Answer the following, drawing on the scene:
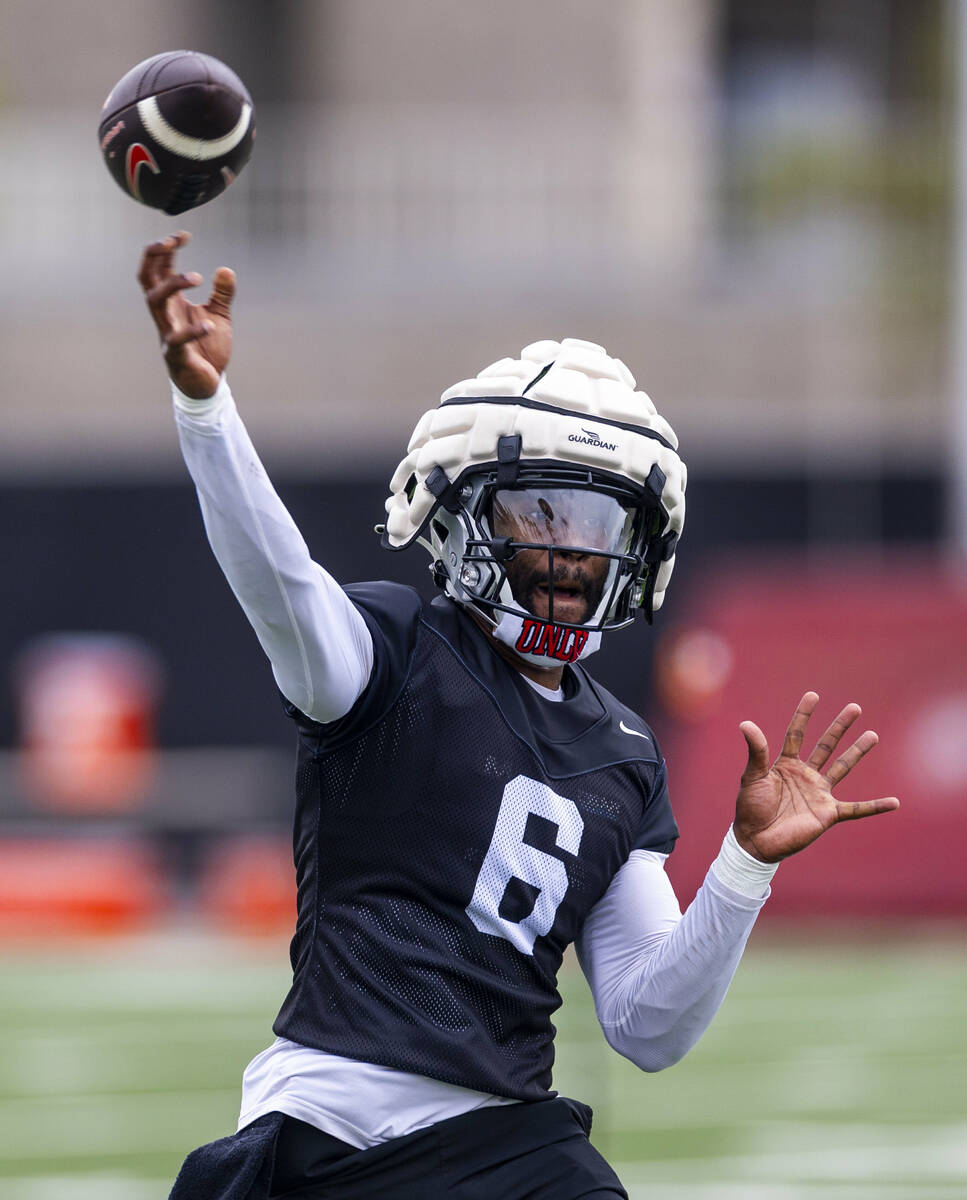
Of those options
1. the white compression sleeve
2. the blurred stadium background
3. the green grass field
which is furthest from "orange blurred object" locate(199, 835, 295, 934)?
the white compression sleeve

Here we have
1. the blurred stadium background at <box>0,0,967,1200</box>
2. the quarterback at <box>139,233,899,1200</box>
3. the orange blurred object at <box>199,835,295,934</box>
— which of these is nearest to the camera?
the quarterback at <box>139,233,899,1200</box>

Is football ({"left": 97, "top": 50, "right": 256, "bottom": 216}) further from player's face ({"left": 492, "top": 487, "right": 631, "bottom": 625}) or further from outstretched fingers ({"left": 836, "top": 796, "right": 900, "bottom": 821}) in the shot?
outstretched fingers ({"left": 836, "top": 796, "right": 900, "bottom": 821})

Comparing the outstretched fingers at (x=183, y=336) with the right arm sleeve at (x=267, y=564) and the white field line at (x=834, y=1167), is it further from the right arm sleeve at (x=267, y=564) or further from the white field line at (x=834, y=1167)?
the white field line at (x=834, y=1167)

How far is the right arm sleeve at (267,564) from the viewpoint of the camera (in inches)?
122

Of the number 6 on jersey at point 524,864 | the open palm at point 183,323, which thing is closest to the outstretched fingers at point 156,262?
the open palm at point 183,323

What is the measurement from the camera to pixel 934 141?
1989 cm

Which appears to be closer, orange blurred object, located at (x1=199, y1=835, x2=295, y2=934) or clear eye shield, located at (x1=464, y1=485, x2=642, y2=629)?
clear eye shield, located at (x1=464, y1=485, x2=642, y2=629)

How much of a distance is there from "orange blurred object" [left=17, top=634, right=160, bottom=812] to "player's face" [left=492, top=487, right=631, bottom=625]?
11.7 metres

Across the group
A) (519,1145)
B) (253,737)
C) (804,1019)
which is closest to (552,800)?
(519,1145)

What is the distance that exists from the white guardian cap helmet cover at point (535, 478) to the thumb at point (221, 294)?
59 cm

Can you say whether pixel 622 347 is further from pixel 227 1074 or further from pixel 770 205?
pixel 227 1074

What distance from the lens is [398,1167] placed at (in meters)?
3.31

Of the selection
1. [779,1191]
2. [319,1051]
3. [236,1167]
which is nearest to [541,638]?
[319,1051]

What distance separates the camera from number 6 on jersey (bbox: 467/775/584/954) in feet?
11.2
